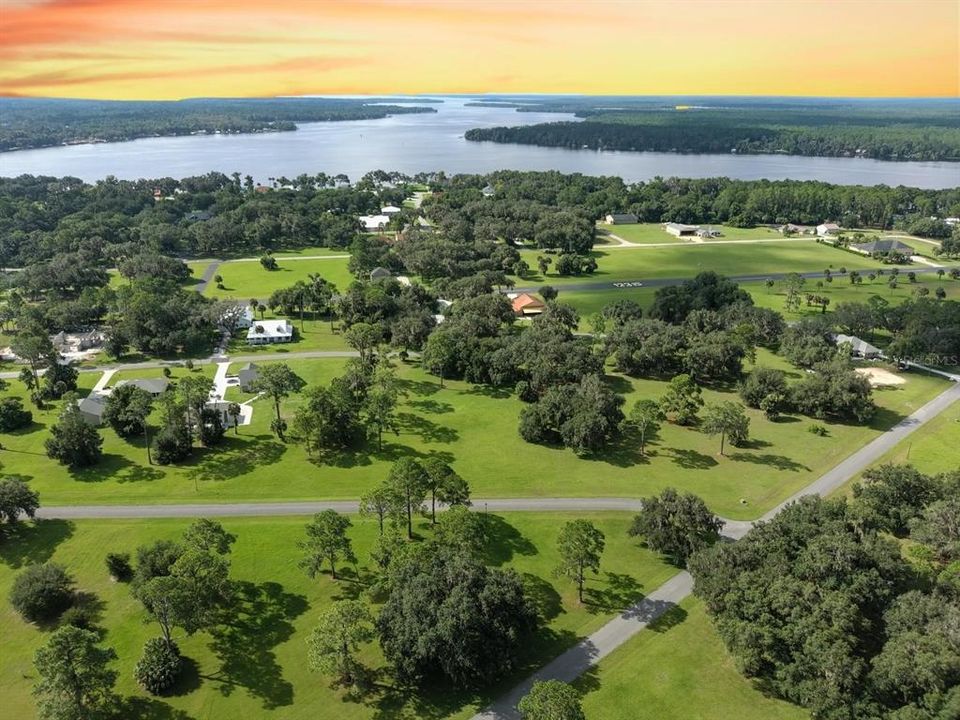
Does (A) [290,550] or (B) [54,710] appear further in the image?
(A) [290,550]

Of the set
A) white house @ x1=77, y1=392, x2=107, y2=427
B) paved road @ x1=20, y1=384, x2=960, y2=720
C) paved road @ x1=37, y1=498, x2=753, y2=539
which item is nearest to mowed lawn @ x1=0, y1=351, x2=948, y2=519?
paved road @ x1=37, y1=498, x2=753, y2=539

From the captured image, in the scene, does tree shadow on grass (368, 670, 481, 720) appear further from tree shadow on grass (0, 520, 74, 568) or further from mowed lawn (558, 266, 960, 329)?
mowed lawn (558, 266, 960, 329)

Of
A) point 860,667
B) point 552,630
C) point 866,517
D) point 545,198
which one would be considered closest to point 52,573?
point 552,630

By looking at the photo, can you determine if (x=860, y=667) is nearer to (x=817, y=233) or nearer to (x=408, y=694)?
(x=408, y=694)

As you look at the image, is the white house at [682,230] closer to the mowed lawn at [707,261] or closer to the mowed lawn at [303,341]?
the mowed lawn at [707,261]

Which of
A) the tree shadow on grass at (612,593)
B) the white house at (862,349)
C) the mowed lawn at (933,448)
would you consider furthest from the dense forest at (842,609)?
the white house at (862,349)

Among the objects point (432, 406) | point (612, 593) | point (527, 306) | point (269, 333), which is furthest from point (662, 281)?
point (612, 593)
